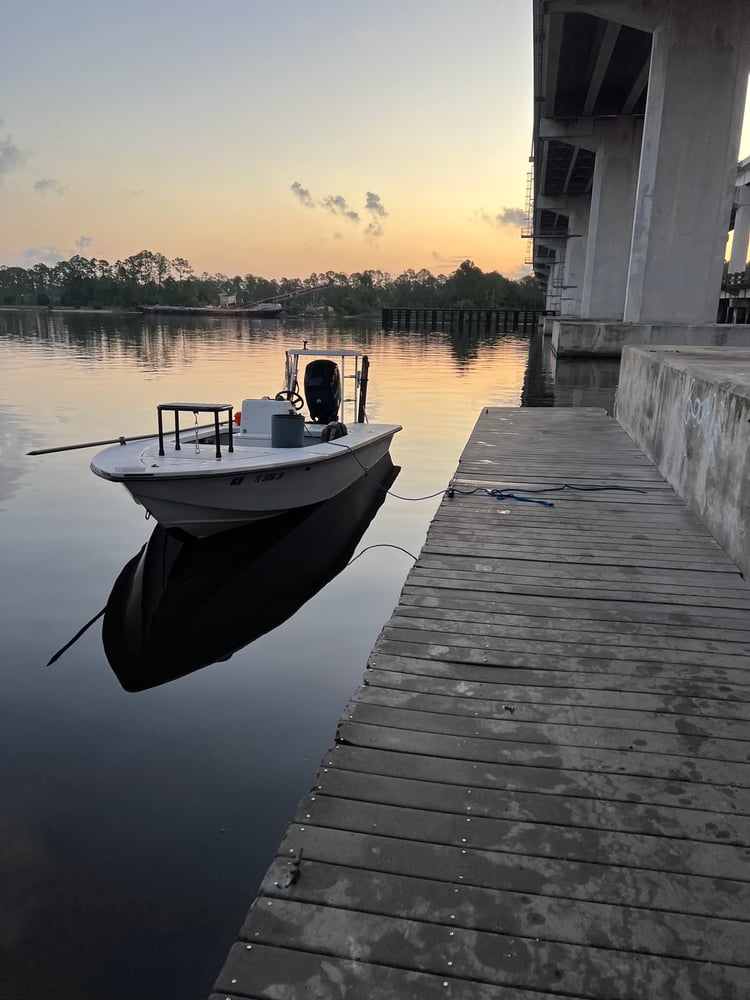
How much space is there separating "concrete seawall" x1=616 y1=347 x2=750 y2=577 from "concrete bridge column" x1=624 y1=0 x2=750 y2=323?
14.0 m

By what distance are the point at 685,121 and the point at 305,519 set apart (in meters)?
19.1

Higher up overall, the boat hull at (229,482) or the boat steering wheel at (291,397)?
the boat steering wheel at (291,397)

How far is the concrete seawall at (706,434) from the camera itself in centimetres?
554

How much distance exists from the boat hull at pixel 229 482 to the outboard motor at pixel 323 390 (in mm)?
1469

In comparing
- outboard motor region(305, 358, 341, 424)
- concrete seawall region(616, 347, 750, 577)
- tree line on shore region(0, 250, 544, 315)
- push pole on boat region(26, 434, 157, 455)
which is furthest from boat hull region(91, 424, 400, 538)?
tree line on shore region(0, 250, 544, 315)

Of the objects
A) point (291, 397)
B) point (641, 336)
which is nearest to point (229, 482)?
point (291, 397)

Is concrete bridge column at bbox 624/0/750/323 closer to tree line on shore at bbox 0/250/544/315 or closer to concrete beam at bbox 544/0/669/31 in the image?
concrete beam at bbox 544/0/669/31

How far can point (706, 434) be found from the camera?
659cm

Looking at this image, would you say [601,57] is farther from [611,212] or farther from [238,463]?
[238,463]

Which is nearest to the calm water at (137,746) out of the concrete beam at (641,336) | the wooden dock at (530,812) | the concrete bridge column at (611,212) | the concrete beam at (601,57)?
the wooden dock at (530,812)

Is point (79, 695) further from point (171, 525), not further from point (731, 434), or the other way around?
point (731, 434)

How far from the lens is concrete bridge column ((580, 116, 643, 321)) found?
33.5 metres

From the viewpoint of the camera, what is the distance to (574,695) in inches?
146

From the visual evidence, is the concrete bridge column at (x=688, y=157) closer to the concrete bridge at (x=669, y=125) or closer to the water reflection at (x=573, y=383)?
the concrete bridge at (x=669, y=125)
